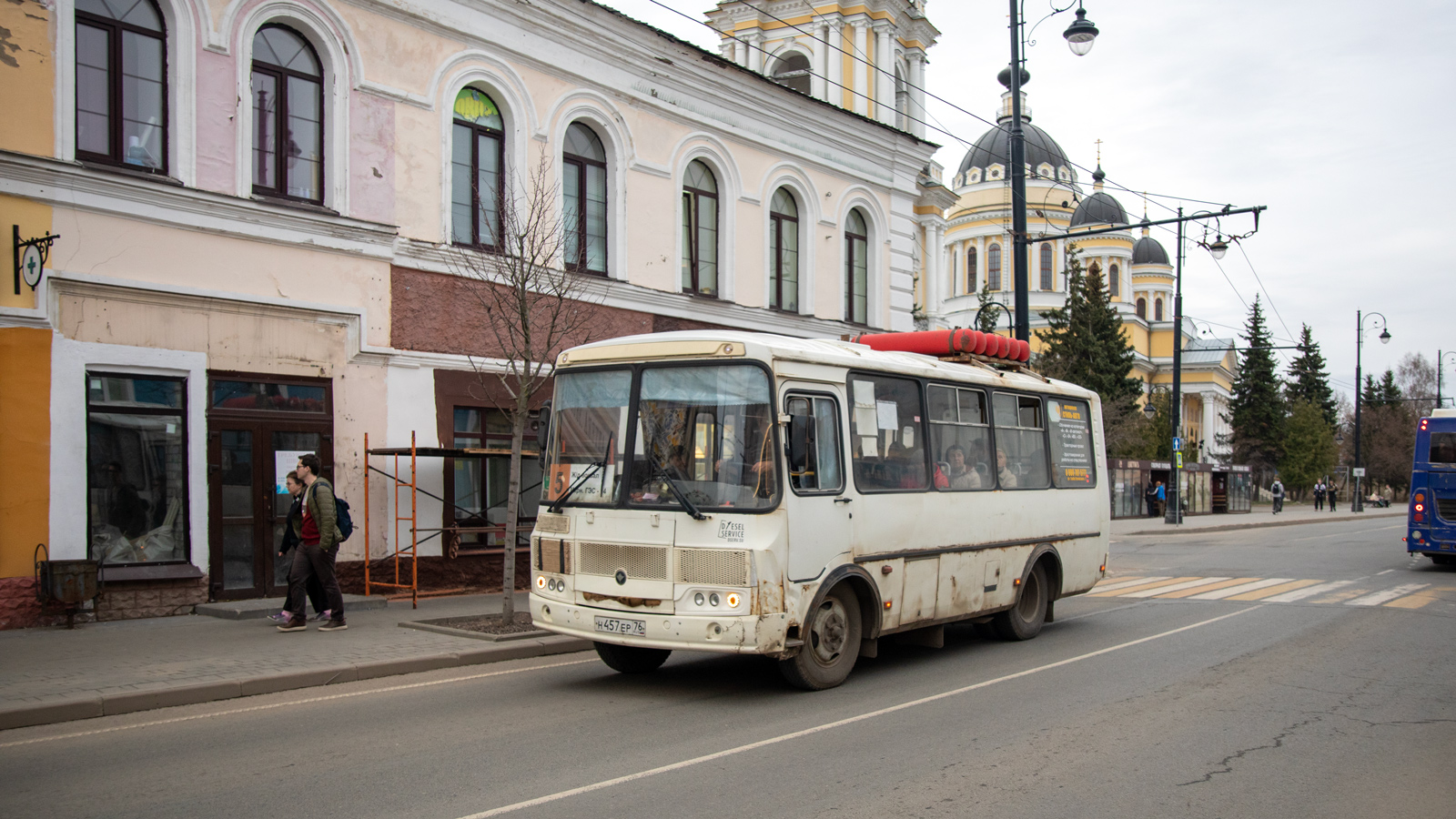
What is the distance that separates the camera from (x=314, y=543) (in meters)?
11.6

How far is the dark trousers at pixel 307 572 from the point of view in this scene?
11.6 m

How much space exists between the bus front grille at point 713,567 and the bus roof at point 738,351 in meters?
1.52

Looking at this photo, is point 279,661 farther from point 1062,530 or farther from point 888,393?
point 1062,530

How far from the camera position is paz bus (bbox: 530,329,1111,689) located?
27.4ft

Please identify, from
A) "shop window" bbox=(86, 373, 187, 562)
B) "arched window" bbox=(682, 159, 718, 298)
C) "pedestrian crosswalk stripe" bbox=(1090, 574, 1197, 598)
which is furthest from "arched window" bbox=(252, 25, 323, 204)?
"pedestrian crosswalk stripe" bbox=(1090, 574, 1197, 598)

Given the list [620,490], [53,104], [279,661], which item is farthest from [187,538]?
[620,490]

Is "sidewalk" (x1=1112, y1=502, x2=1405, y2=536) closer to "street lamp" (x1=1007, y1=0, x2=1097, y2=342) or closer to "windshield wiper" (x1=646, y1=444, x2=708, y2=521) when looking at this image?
"street lamp" (x1=1007, y1=0, x2=1097, y2=342)

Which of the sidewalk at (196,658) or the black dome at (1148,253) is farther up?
the black dome at (1148,253)

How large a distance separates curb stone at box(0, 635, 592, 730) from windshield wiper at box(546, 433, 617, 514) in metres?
2.11

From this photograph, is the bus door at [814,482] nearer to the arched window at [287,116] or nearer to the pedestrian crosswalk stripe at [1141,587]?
the arched window at [287,116]

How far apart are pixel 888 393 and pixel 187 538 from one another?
821cm

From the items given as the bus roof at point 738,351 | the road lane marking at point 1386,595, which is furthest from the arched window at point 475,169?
the road lane marking at point 1386,595

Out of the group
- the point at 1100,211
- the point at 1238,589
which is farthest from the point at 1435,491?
the point at 1100,211

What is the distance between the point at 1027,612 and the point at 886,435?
371 centimetres
